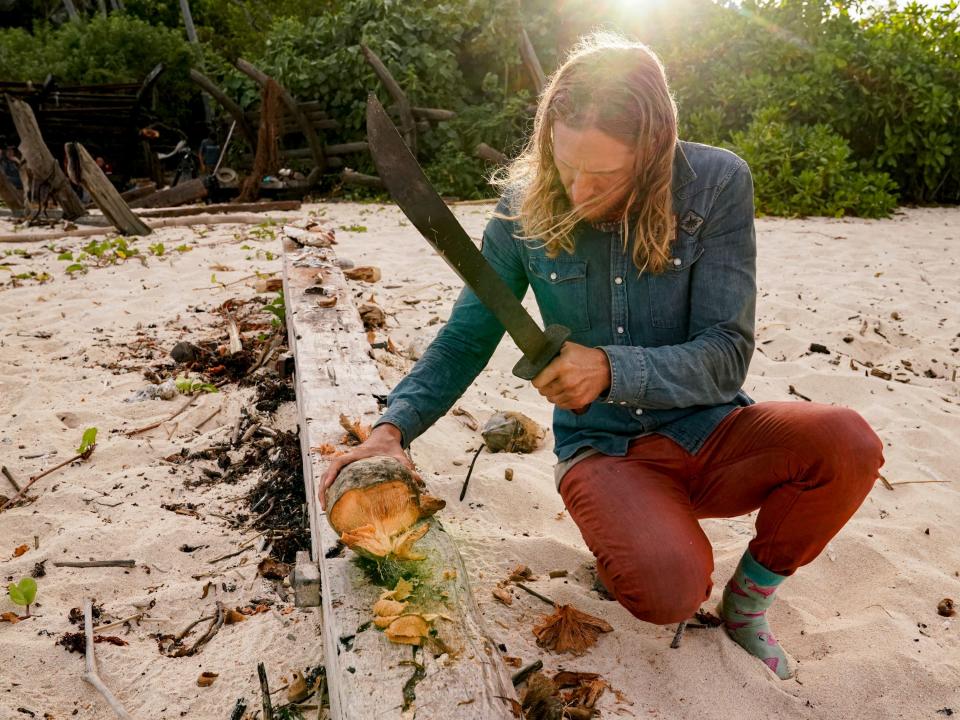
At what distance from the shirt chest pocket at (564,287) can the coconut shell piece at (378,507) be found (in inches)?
26.8

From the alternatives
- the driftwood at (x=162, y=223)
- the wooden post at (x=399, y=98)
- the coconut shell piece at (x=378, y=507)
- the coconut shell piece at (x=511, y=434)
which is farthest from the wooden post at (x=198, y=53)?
the coconut shell piece at (x=378, y=507)

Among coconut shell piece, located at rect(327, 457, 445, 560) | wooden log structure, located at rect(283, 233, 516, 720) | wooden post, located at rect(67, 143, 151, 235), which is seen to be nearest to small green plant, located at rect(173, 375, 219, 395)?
wooden log structure, located at rect(283, 233, 516, 720)

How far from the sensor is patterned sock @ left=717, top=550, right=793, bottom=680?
1.77 meters

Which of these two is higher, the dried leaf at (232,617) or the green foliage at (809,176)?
the green foliage at (809,176)

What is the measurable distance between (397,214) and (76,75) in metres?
9.15

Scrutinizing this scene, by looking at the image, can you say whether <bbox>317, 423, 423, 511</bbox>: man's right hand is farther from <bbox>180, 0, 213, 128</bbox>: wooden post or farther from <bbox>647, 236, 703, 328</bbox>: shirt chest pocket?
<bbox>180, 0, 213, 128</bbox>: wooden post

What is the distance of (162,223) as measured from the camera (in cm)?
711

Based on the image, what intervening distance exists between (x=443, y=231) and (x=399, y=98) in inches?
333

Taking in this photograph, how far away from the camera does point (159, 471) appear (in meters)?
2.56

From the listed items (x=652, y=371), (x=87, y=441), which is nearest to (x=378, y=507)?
(x=652, y=371)

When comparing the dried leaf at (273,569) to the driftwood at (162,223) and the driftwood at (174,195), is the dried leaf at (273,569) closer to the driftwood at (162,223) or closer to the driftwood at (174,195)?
the driftwood at (162,223)

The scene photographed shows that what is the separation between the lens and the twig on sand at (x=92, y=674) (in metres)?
1.59

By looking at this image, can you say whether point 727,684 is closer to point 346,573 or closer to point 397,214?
point 346,573

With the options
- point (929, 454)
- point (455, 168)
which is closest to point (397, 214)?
point (455, 168)
